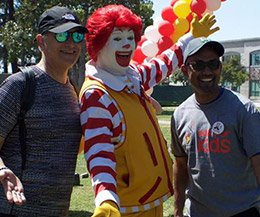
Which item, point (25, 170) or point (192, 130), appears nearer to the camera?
point (25, 170)

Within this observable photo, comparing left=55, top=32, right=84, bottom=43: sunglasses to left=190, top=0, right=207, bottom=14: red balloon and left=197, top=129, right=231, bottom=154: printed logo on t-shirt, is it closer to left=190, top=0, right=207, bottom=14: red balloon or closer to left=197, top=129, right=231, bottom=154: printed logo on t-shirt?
left=197, top=129, right=231, bottom=154: printed logo on t-shirt

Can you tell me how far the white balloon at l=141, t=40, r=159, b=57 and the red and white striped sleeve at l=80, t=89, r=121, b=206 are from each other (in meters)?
1.43

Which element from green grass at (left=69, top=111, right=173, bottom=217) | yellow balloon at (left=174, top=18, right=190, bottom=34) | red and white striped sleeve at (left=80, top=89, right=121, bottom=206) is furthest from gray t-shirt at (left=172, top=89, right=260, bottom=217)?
green grass at (left=69, top=111, right=173, bottom=217)

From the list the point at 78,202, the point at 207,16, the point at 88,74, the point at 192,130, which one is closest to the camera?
the point at 192,130

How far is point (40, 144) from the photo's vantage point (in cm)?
259

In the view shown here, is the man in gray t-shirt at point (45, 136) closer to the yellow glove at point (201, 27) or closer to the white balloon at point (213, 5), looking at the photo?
the yellow glove at point (201, 27)

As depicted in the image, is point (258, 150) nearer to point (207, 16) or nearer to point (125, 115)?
point (125, 115)

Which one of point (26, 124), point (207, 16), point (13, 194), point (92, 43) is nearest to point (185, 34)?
point (207, 16)

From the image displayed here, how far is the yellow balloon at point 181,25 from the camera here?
3925 mm

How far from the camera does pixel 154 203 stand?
2859 millimetres

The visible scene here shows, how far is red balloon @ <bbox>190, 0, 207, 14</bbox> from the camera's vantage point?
4004mm

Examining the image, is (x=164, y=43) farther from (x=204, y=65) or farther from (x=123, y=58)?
(x=204, y=65)

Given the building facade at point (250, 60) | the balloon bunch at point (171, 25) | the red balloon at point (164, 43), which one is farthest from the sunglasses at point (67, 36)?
the building facade at point (250, 60)

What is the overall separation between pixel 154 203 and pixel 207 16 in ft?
4.85
